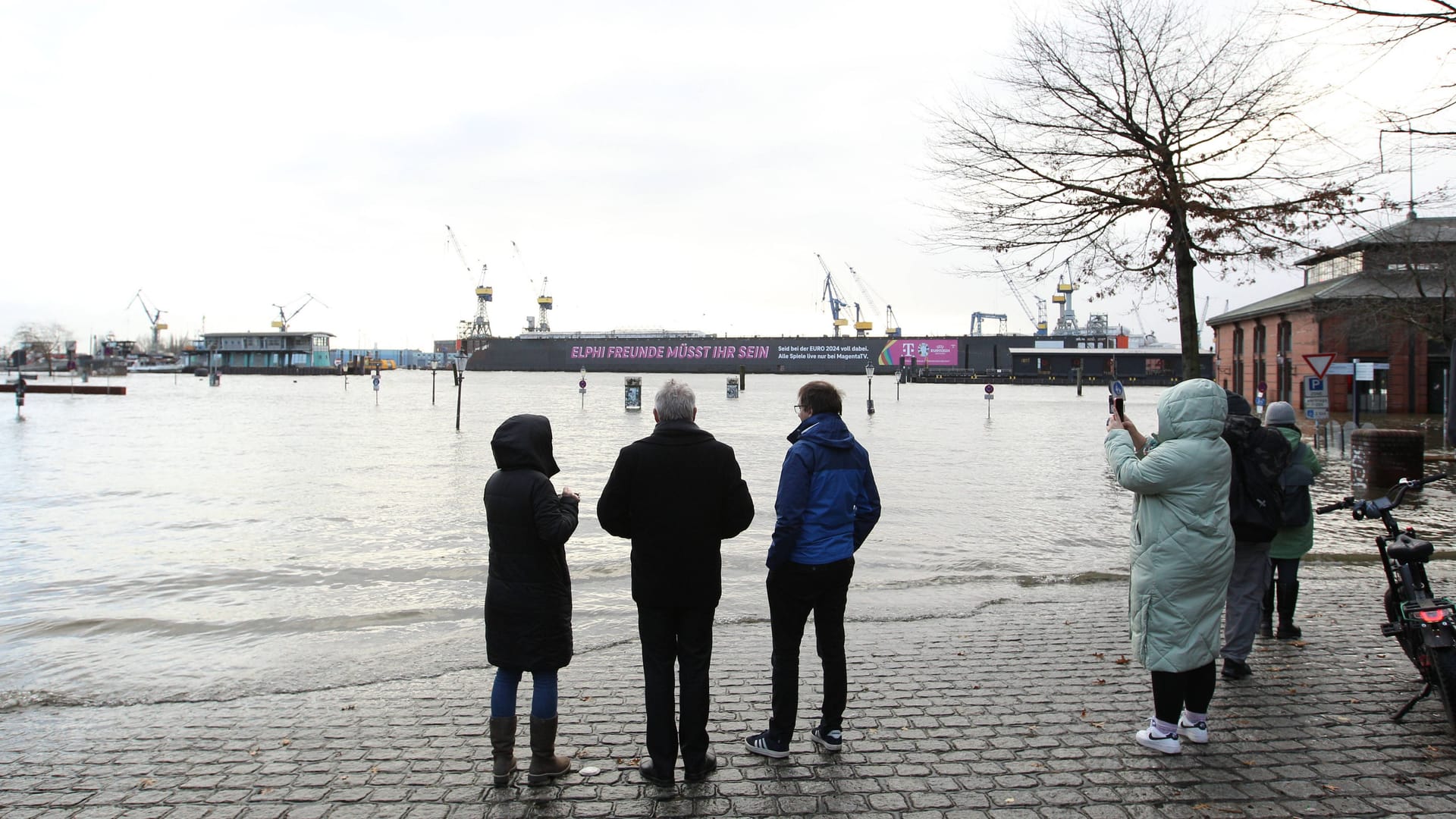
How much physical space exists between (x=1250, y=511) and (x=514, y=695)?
3.94 m

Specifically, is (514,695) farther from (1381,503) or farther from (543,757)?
(1381,503)

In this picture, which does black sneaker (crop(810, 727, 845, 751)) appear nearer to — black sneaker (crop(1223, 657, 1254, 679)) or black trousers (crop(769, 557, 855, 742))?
black trousers (crop(769, 557, 855, 742))

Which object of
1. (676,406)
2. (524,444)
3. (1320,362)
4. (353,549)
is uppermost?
(1320,362)

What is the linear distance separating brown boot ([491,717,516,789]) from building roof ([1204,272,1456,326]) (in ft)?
98.5

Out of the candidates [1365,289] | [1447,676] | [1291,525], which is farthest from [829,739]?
[1365,289]

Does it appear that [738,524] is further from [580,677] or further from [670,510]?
[580,677]

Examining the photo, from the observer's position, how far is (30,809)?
3947 millimetres

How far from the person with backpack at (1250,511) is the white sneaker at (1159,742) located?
48.0 inches

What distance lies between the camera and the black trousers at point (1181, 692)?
433 cm

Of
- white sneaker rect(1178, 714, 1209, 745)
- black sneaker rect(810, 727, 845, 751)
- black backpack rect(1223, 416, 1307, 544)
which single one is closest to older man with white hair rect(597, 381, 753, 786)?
black sneaker rect(810, 727, 845, 751)

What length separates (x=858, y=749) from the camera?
4453 mm

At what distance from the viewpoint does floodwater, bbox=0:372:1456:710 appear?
23.6 ft

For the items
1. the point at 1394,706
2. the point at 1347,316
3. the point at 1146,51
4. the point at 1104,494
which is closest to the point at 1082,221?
the point at 1146,51

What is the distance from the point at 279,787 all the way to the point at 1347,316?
41615 millimetres
